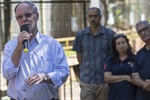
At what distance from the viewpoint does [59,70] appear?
424cm

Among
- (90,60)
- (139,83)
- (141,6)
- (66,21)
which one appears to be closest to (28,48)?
(139,83)

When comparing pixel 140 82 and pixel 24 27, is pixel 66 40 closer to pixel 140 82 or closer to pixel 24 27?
pixel 140 82

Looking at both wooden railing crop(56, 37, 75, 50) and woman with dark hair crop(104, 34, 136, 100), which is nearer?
woman with dark hair crop(104, 34, 136, 100)

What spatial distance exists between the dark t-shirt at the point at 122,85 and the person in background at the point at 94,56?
779 mm

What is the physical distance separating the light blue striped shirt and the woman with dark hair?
1.77 m

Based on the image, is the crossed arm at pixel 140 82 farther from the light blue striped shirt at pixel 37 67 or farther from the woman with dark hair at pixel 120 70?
the light blue striped shirt at pixel 37 67

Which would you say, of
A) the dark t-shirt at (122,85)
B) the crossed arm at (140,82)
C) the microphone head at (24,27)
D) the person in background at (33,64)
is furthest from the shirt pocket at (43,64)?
the dark t-shirt at (122,85)

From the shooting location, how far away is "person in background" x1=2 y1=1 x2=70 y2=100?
13.7 feet

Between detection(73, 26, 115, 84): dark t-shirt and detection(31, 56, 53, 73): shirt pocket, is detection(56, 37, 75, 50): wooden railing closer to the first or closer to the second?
detection(73, 26, 115, 84): dark t-shirt

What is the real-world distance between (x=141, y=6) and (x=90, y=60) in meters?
32.8

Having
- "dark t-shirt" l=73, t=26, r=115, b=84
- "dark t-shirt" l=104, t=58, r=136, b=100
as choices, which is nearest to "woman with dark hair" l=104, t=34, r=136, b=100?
"dark t-shirt" l=104, t=58, r=136, b=100

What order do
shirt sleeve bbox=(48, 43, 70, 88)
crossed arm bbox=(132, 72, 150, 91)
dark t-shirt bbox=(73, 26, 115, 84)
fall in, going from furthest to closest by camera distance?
dark t-shirt bbox=(73, 26, 115, 84), crossed arm bbox=(132, 72, 150, 91), shirt sleeve bbox=(48, 43, 70, 88)

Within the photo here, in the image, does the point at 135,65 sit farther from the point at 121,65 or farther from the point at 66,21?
the point at 66,21

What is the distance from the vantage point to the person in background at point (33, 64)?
13.7 ft
